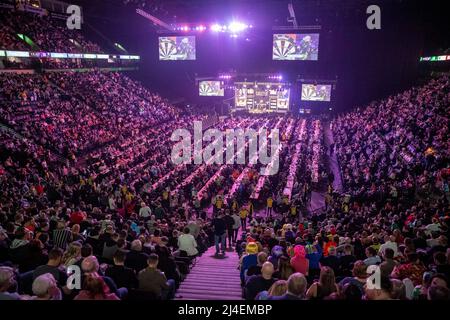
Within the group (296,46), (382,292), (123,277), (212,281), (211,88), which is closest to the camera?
(382,292)

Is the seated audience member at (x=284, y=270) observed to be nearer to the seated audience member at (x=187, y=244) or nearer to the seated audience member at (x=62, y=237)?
the seated audience member at (x=187, y=244)

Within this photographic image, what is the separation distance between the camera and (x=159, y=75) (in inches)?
1831

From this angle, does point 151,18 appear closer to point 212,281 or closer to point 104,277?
point 212,281

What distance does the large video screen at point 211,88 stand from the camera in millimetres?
44312

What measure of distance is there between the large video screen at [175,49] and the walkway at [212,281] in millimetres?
32144

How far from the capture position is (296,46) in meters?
33.6

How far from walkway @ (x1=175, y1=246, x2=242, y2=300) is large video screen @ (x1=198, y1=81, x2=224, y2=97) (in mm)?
36947

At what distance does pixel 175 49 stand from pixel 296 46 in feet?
43.7

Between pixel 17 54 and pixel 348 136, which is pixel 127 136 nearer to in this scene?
pixel 17 54

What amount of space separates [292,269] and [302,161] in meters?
17.5

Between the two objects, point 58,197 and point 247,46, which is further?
point 247,46

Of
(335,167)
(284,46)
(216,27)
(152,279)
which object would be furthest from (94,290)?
(216,27)

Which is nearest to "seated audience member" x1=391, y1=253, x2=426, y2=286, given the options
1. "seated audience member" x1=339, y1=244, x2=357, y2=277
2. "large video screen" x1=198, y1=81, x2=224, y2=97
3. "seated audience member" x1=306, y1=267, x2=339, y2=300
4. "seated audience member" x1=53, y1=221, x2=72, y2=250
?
"seated audience member" x1=339, y1=244, x2=357, y2=277

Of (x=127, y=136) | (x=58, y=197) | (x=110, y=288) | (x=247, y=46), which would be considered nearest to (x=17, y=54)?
(x=127, y=136)
